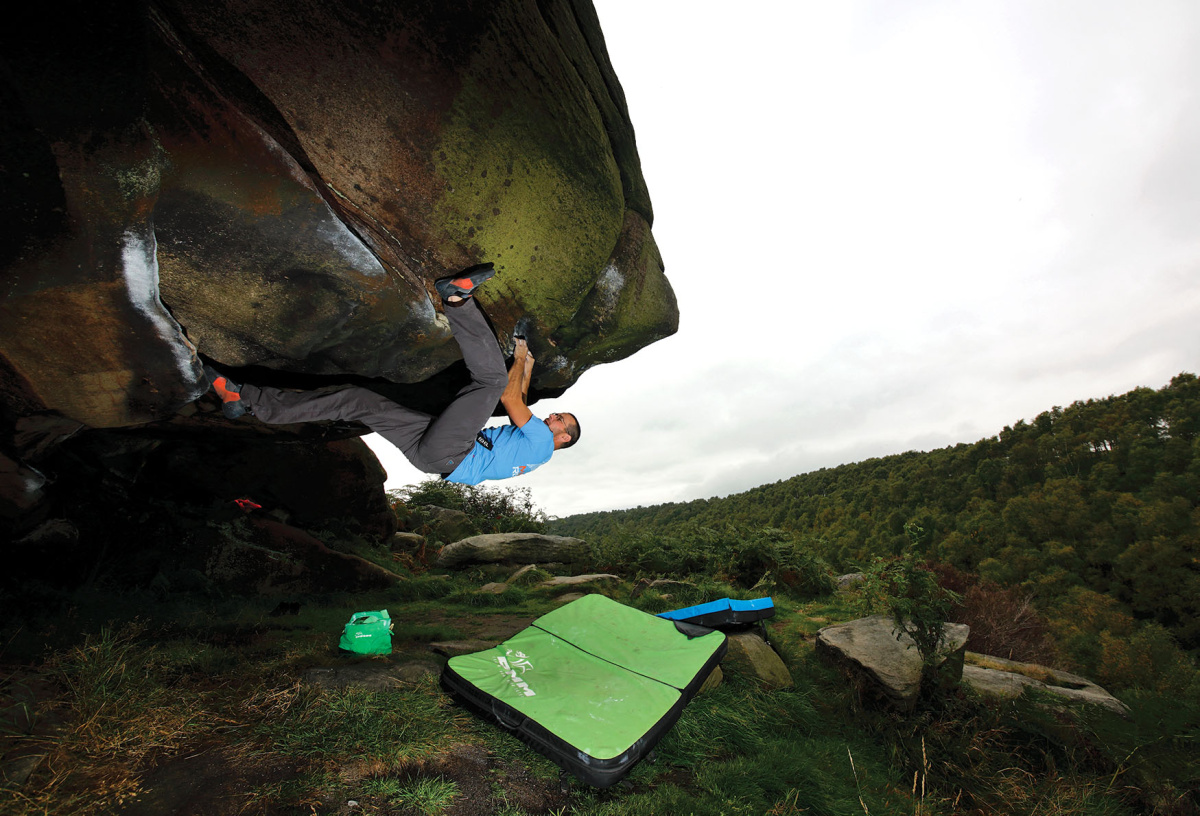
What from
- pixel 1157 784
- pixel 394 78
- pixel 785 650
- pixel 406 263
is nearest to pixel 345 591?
pixel 406 263

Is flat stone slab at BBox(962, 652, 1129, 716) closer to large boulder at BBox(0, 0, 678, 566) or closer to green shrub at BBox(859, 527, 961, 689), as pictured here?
green shrub at BBox(859, 527, 961, 689)

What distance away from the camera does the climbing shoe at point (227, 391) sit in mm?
3906

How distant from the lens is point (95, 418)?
3668mm

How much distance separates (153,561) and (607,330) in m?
6.96

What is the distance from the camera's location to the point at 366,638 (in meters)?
4.57

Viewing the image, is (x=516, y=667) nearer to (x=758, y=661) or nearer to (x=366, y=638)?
(x=366, y=638)

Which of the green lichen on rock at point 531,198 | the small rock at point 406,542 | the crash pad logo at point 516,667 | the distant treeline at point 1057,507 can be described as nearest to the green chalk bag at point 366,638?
the crash pad logo at point 516,667

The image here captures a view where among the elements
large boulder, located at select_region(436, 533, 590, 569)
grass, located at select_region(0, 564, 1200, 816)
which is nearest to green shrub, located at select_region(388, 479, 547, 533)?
large boulder, located at select_region(436, 533, 590, 569)

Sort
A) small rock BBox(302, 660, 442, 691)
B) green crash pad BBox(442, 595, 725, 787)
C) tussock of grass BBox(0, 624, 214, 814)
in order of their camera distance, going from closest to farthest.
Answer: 1. tussock of grass BBox(0, 624, 214, 814)
2. green crash pad BBox(442, 595, 725, 787)
3. small rock BBox(302, 660, 442, 691)

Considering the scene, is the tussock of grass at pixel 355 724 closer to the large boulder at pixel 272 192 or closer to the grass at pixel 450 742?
the grass at pixel 450 742

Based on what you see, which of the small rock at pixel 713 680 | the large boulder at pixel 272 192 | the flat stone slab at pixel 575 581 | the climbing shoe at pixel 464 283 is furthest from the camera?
the flat stone slab at pixel 575 581

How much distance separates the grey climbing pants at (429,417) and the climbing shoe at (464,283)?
11cm

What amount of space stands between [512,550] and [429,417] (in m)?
7.67

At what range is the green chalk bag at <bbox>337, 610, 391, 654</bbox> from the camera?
4.54m
